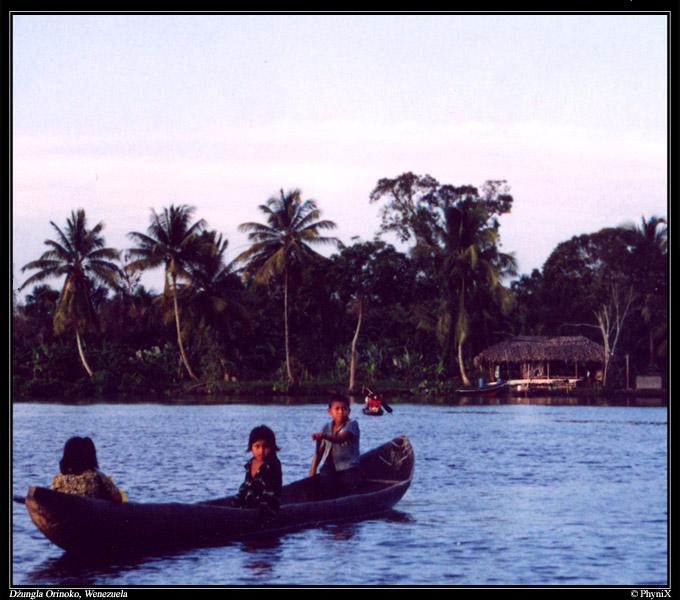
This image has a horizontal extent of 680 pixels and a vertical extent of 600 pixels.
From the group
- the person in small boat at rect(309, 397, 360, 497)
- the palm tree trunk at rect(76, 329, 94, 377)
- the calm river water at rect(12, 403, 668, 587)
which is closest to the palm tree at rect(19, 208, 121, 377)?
the palm tree trunk at rect(76, 329, 94, 377)

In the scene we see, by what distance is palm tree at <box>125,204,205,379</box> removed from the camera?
4431 cm

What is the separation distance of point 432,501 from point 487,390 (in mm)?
28851

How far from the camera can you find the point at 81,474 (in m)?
10.1

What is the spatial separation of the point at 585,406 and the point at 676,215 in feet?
99.1

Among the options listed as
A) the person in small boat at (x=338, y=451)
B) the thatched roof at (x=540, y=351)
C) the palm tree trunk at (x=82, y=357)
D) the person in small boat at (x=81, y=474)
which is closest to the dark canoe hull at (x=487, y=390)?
the thatched roof at (x=540, y=351)

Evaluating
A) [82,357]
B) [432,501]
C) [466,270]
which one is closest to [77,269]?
[82,357]

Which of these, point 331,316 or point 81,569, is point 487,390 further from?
point 81,569

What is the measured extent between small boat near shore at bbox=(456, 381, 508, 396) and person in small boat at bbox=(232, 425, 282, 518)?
33113mm

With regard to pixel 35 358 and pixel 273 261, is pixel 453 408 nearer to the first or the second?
pixel 273 261

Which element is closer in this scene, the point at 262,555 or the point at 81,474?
the point at 81,474

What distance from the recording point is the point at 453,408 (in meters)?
39.1

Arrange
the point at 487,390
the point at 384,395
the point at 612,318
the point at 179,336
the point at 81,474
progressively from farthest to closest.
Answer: the point at 612,318 → the point at 487,390 → the point at 179,336 → the point at 384,395 → the point at 81,474

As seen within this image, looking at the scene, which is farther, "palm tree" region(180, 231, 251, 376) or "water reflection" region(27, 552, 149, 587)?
"palm tree" region(180, 231, 251, 376)

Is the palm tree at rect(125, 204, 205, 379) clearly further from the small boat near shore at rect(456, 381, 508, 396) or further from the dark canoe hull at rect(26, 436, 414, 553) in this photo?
the dark canoe hull at rect(26, 436, 414, 553)
